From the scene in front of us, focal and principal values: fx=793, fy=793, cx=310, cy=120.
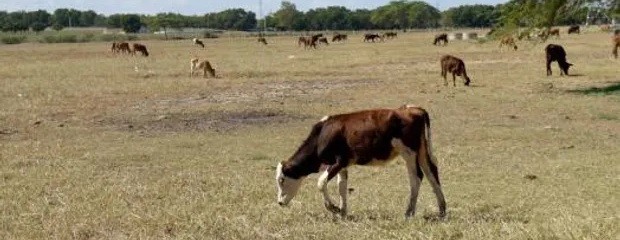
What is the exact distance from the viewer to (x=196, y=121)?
17.9 meters

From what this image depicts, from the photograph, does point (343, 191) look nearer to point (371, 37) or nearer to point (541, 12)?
point (541, 12)

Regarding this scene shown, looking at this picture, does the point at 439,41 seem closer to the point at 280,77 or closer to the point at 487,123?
the point at 280,77

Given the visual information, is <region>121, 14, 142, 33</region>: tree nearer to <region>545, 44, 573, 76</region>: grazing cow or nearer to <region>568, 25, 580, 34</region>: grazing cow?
<region>568, 25, 580, 34</region>: grazing cow

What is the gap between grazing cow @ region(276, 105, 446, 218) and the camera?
7.46m

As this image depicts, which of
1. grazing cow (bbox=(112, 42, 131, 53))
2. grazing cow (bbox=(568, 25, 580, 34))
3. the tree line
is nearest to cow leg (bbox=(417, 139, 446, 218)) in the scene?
grazing cow (bbox=(112, 42, 131, 53))

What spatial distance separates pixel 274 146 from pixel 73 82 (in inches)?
671

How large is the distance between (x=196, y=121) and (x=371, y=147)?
35.8ft

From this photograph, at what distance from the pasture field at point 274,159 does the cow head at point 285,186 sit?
14 cm

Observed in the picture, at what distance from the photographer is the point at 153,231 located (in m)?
7.21

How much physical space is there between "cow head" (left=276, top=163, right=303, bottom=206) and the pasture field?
139mm

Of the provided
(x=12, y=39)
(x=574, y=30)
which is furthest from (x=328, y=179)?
(x=12, y=39)

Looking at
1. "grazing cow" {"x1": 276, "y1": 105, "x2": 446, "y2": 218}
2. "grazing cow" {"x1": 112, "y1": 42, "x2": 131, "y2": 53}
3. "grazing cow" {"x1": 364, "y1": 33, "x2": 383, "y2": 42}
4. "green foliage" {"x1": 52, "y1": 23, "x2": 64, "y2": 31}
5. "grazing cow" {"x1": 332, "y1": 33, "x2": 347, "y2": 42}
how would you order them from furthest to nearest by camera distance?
"green foliage" {"x1": 52, "y1": 23, "x2": 64, "y2": 31} < "grazing cow" {"x1": 332, "y1": 33, "x2": 347, "y2": 42} < "grazing cow" {"x1": 364, "y1": 33, "x2": 383, "y2": 42} < "grazing cow" {"x1": 112, "y1": 42, "x2": 131, "y2": 53} < "grazing cow" {"x1": 276, "y1": 105, "x2": 446, "y2": 218}

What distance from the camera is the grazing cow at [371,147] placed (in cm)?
746

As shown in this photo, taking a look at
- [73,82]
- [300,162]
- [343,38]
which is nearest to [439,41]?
[343,38]
